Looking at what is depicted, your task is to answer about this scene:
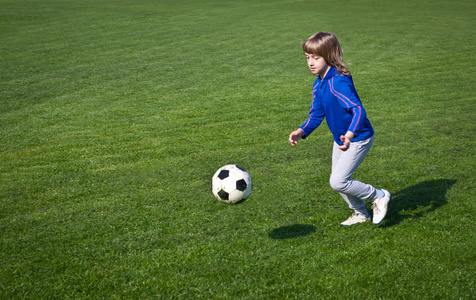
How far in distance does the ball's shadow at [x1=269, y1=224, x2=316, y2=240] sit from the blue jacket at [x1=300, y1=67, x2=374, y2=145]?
1.10m

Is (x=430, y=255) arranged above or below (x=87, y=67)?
below

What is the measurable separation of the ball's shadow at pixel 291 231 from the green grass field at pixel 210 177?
0.08 ft

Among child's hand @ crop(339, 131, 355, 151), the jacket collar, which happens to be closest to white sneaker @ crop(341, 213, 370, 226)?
child's hand @ crop(339, 131, 355, 151)

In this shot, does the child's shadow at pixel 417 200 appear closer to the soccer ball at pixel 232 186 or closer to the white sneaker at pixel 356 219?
the white sneaker at pixel 356 219

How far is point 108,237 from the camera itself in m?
4.85

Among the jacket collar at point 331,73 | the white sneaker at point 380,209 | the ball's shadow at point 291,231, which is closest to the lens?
the jacket collar at point 331,73

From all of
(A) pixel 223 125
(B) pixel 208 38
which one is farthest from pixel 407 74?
(B) pixel 208 38

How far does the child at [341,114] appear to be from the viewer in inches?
176

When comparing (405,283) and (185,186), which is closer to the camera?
(405,283)

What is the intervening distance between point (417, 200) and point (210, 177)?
118 inches

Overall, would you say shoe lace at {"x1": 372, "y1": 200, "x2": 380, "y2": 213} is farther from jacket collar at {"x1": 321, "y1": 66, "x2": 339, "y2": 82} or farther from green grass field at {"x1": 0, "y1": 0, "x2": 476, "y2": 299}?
jacket collar at {"x1": 321, "y1": 66, "x2": 339, "y2": 82}

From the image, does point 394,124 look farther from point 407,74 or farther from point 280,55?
point 280,55

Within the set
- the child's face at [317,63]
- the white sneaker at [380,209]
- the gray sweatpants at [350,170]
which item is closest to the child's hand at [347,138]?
the gray sweatpants at [350,170]

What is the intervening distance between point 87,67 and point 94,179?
31.0 feet
